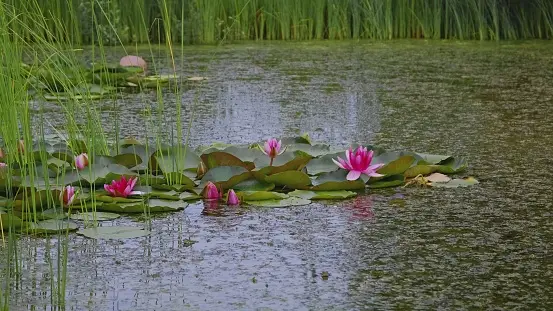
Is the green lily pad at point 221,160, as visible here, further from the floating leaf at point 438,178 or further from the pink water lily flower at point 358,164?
the floating leaf at point 438,178

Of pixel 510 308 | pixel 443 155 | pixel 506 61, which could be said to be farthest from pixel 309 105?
pixel 510 308

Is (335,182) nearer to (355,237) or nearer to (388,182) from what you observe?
(388,182)

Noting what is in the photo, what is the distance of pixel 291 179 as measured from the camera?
2512 mm

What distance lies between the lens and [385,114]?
371 centimetres

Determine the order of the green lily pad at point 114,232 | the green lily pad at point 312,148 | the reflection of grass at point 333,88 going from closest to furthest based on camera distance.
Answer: the green lily pad at point 114,232 → the green lily pad at point 312,148 → the reflection of grass at point 333,88

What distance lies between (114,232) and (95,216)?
13cm

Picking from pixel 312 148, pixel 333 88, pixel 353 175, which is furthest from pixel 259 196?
pixel 333 88

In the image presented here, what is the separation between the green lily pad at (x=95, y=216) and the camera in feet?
7.30

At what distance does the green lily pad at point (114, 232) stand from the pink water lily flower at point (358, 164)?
2.05ft

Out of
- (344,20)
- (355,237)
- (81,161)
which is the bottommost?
(355,237)

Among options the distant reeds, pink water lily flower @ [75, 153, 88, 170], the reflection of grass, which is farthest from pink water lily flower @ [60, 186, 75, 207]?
the distant reeds

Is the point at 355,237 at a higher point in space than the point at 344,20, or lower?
lower

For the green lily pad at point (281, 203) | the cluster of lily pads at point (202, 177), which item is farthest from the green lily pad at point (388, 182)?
the green lily pad at point (281, 203)

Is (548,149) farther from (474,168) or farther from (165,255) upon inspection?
(165,255)
